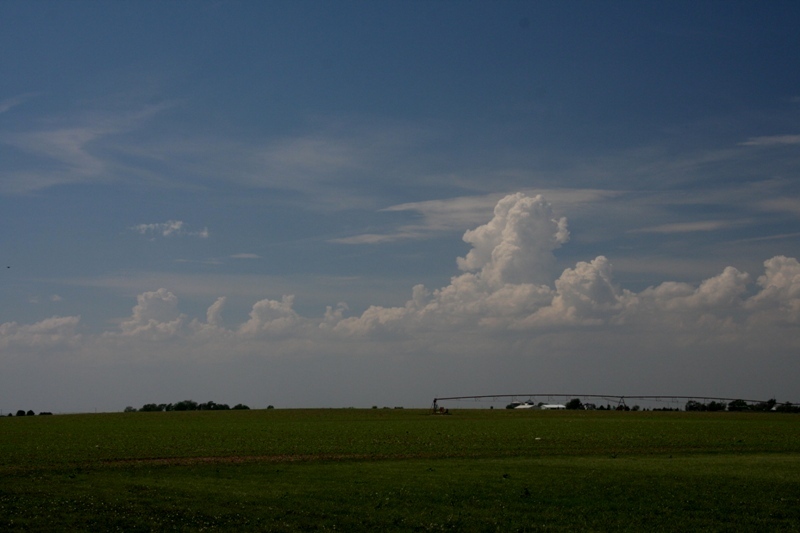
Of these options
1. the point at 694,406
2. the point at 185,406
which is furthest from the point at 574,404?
the point at 185,406

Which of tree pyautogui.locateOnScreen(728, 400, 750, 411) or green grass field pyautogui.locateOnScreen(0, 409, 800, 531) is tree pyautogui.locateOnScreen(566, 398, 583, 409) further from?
green grass field pyautogui.locateOnScreen(0, 409, 800, 531)

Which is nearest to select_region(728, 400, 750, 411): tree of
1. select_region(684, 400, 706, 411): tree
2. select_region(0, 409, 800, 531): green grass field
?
select_region(684, 400, 706, 411): tree

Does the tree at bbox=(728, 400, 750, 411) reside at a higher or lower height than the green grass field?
lower

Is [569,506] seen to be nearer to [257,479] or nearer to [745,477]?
[745,477]

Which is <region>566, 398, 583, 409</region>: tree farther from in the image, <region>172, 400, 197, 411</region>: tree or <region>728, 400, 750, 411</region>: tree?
<region>172, 400, 197, 411</region>: tree

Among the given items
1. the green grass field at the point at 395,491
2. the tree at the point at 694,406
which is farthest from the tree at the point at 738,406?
the green grass field at the point at 395,491

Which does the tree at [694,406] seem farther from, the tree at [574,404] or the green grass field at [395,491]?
the green grass field at [395,491]

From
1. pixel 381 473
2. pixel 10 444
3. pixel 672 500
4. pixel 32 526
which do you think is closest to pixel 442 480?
pixel 381 473

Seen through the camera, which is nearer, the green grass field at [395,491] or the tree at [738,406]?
the green grass field at [395,491]

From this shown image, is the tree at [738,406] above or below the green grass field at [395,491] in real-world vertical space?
below

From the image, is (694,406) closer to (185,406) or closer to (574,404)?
(574,404)

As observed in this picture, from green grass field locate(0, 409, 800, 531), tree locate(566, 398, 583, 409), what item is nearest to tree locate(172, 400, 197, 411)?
tree locate(566, 398, 583, 409)

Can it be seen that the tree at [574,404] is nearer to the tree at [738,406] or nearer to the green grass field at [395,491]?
the tree at [738,406]

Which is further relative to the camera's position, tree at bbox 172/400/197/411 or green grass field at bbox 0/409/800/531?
tree at bbox 172/400/197/411
